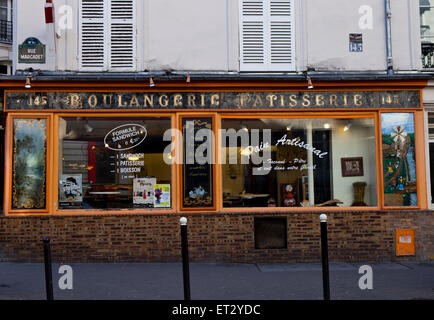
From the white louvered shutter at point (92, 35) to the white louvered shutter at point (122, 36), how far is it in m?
0.18

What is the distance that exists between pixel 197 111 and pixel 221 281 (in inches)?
144

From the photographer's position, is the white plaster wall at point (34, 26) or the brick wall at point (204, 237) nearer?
the brick wall at point (204, 237)

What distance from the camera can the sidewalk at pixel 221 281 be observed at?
638 centimetres

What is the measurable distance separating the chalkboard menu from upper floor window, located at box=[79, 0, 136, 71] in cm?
191

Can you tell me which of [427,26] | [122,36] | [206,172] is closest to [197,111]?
[206,172]

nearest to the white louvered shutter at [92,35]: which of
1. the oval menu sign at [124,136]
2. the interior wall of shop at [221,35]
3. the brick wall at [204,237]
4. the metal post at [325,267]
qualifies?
the interior wall of shop at [221,35]

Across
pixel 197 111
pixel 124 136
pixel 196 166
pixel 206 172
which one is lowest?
pixel 206 172

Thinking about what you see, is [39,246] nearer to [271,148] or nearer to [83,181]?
[83,181]

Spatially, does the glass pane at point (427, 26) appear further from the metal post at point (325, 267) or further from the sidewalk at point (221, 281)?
the metal post at point (325, 267)

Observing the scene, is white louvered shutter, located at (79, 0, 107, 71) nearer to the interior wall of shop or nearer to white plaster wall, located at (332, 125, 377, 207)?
the interior wall of shop

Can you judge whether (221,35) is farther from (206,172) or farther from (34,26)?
(34,26)

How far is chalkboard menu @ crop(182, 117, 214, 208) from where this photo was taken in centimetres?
884

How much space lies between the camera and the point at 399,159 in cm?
907
